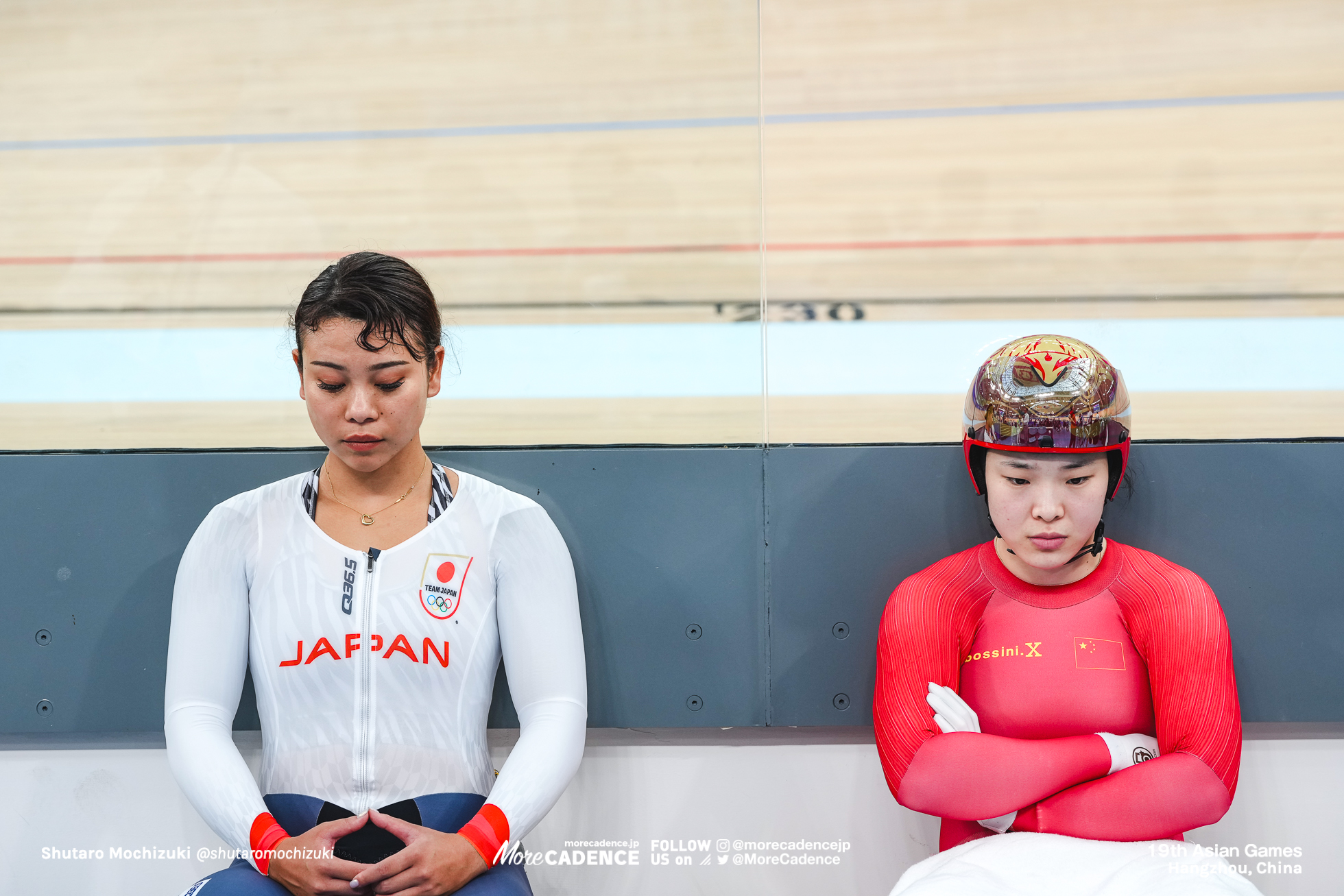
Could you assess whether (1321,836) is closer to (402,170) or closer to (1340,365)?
(1340,365)

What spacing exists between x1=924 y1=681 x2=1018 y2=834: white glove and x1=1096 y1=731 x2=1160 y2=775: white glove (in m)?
0.21

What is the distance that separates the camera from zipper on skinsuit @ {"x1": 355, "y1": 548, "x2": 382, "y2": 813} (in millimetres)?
1831

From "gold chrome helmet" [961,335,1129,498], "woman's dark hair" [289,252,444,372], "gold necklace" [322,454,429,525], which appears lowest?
"gold necklace" [322,454,429,525]

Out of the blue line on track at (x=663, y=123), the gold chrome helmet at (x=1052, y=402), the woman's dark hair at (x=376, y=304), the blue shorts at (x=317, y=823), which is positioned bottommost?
the blue shorts at (x=317, y=823)

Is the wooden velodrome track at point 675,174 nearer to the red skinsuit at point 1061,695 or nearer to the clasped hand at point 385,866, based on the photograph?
the red skinsuit at point 1061,695

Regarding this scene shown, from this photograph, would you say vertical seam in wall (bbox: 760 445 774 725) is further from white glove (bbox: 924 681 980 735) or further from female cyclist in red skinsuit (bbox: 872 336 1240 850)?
white glove (bbox: 924 681 980 735)

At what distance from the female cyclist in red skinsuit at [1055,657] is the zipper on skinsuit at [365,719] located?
0.96 meters

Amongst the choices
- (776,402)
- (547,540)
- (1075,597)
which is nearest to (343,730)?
Answer: (547,540)

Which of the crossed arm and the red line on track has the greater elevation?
the red line on track

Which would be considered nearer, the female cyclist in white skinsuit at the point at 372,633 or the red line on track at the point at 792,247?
the female cyclist in white skinsuit at the point at 372,633

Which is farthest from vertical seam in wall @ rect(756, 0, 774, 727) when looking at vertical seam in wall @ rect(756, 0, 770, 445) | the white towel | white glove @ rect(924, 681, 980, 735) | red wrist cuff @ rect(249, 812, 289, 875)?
red wrist cuff @ rect(249, 812, 289, 875)

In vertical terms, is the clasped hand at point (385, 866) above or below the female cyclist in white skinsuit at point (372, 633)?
below

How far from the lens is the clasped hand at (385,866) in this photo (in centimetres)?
165

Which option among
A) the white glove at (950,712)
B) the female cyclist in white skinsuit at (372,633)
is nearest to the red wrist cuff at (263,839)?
the female cyclist in white skinsuit at (372,633)
